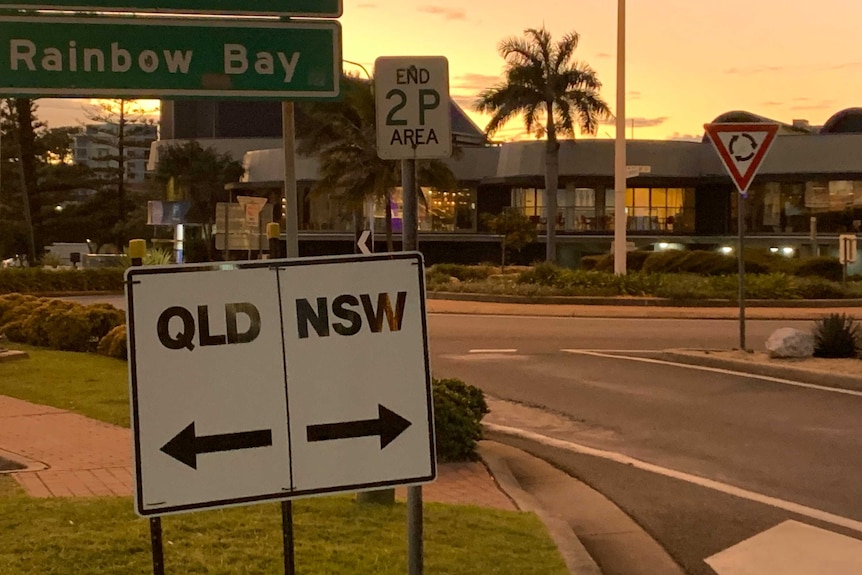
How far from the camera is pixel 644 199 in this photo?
49.7m

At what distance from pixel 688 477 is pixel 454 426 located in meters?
1.90

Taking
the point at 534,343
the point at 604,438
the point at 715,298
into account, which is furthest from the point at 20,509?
the point at 715,298

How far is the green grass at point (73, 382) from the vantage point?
1066cm

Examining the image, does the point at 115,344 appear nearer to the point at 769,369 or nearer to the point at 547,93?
the point at 769,369

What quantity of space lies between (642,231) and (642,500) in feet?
137

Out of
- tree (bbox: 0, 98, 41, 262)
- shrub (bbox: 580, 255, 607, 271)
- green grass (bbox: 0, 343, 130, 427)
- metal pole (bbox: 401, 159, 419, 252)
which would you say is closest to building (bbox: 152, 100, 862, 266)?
shrub (bbox: 580, 255, 607, 271)

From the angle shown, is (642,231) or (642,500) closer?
(642,500)

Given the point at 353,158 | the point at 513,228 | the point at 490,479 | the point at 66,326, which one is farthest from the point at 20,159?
the point at 490,479

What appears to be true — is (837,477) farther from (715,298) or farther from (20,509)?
(715,298)

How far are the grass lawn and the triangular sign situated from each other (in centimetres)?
830

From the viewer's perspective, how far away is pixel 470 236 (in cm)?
4981

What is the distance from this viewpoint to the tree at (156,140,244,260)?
59750 millimetres

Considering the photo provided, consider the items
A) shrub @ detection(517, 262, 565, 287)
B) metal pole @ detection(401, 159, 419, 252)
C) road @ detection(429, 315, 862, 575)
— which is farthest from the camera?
shrub @ detection(517, 262, 565, 287)

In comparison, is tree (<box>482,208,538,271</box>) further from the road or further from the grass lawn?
the grass lawn
